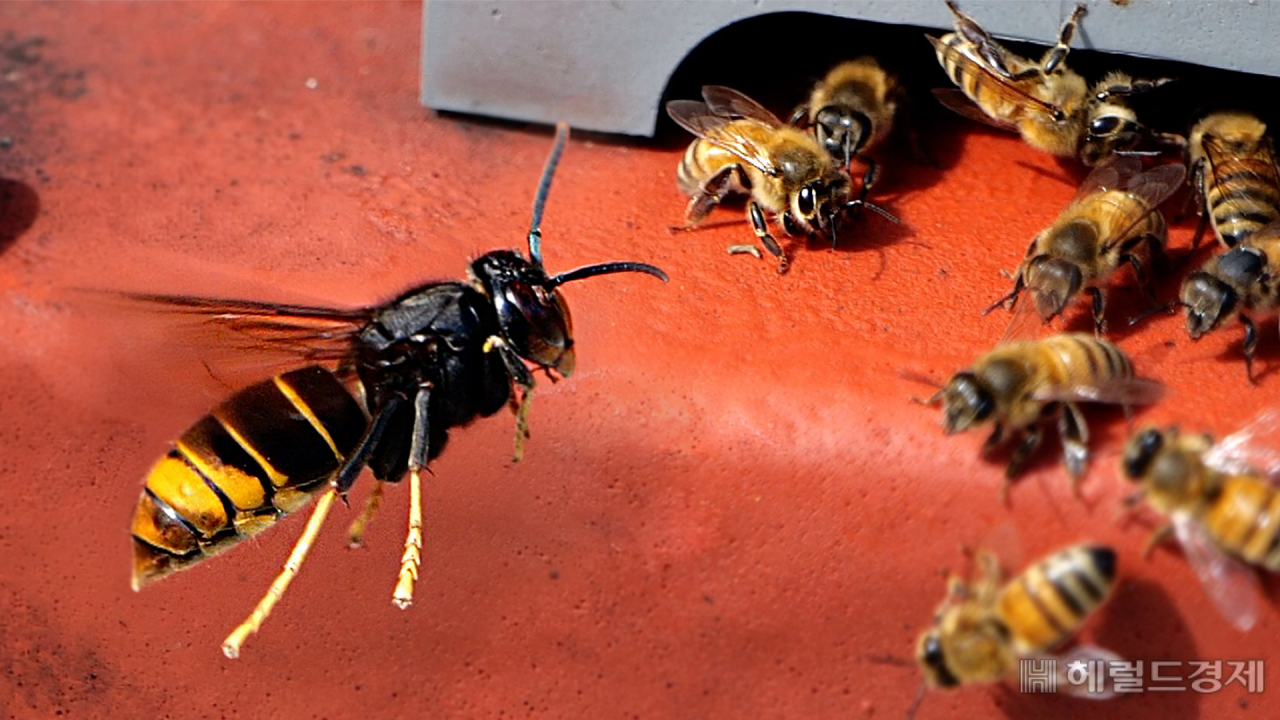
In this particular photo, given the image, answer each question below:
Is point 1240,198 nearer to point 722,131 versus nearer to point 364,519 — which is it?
point 722,131

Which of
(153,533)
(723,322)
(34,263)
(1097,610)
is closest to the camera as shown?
(1097,610)

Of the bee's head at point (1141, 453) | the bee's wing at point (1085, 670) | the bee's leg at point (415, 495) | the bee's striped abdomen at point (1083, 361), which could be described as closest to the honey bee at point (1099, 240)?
the bee's striped abdomen at point (1083, 361)

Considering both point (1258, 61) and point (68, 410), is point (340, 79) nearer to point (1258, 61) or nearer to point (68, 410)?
point (68, 410)

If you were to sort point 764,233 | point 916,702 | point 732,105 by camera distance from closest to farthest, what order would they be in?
point 916,702
point 764,233
point 732,105

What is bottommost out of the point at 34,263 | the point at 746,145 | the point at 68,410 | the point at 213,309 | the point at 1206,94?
the point at 68,410

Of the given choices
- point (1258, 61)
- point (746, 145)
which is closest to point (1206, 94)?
point (1258, 61)

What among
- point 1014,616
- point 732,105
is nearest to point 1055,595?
point 1014,616
